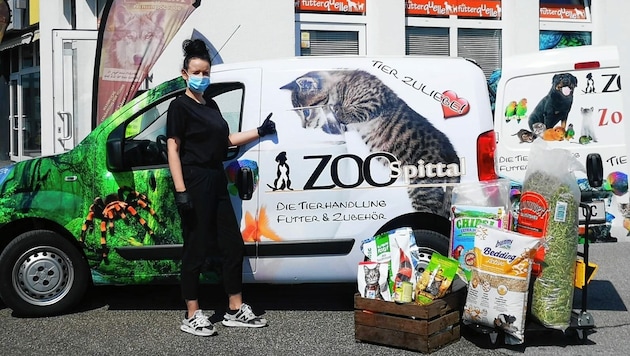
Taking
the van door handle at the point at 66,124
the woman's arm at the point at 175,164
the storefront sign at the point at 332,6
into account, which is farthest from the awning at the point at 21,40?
the woman's arm at the point at 175,164

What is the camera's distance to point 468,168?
5.43 m

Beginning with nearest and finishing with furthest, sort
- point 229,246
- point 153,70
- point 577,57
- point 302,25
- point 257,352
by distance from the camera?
point 257,352 → point 229,246 → point 577,57 → point 153,70 → point 302,25

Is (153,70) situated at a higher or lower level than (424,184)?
higher

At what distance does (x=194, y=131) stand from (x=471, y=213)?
2076mm

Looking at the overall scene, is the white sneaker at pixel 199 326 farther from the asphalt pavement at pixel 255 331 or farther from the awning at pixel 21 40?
the awning at pixel 21 40

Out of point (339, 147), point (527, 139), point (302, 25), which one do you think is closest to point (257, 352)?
point (339, 147)

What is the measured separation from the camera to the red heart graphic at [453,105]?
17.9 ft

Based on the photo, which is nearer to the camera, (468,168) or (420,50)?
(468,168)

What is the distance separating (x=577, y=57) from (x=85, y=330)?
217 inches

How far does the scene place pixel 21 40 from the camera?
1390 centimetres

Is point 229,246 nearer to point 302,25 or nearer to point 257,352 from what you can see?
point 257,352

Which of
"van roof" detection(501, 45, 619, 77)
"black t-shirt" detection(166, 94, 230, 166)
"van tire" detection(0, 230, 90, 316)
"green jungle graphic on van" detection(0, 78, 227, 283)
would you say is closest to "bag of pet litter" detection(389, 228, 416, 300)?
"black t-shirt" detection(166, 94, 230, 166)

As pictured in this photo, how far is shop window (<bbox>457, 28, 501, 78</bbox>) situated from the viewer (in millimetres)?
11398

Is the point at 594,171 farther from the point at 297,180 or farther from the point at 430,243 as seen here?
the point at 297,180
